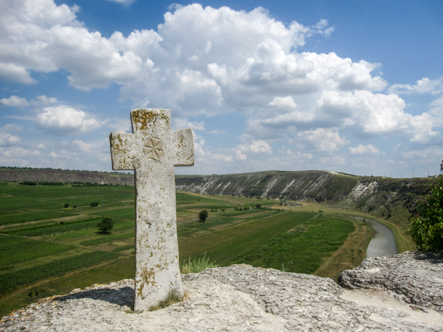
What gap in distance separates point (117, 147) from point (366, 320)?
6.91m

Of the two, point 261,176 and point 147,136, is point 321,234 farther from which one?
point 261,176

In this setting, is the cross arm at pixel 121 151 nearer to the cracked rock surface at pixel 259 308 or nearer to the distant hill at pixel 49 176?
the cracked rock surface at pixel 259 308

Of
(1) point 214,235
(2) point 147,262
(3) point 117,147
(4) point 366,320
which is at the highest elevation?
(3) point 117,147

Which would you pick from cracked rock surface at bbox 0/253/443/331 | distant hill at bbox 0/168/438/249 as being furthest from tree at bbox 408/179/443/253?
distant hill at bbox 0/168/438/249

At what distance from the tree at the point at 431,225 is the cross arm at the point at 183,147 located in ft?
29.2

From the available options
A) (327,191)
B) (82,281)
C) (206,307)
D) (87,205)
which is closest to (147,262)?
(206,307)

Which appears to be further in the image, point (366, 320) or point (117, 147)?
point (117, 147)

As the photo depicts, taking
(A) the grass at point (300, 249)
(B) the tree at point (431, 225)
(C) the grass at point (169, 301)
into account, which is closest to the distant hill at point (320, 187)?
(A) the grass at point (300, 249)

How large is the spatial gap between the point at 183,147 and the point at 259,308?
4.34m

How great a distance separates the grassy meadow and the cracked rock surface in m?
14.1

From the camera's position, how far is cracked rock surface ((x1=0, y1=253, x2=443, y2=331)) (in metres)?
6.12

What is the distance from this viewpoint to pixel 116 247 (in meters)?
40.8

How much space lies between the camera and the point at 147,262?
732 cm

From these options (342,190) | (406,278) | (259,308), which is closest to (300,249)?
(406,278)
